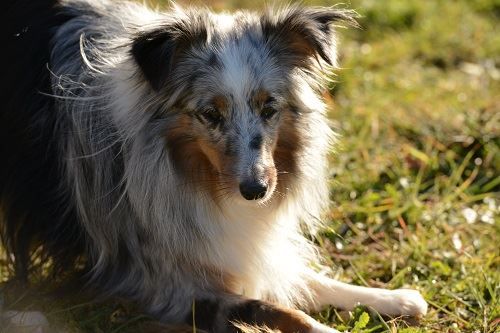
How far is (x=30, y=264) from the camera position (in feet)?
14.4

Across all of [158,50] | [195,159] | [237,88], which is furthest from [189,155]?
[158,50]

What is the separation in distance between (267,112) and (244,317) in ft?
3.05

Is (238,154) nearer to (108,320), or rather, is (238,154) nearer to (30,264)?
(108,320)

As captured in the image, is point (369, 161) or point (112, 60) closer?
A: point (112, 60)

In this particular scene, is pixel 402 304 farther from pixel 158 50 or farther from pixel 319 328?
pixel 158 50

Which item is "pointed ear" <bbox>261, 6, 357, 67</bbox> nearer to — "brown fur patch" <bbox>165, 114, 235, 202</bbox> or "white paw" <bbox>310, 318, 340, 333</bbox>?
"brown fur patch" <bbox>165, 114, 235, 202</bbox>

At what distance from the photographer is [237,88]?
12.2ft

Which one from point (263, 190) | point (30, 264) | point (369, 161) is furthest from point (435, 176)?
point (30, 264)

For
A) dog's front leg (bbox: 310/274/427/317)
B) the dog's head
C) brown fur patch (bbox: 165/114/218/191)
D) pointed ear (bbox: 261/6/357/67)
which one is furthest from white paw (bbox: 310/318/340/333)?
pointed ear (bbox: 261/6/357/67)

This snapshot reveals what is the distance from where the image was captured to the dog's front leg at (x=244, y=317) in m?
3.83

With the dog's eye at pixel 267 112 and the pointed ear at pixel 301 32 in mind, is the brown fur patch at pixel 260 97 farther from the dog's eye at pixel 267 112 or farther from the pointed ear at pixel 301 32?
the pointed ear at pixel 301 32

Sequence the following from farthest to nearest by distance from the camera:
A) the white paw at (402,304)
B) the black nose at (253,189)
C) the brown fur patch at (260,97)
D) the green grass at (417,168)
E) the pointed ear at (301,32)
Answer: the green grass at (417,168) < the white paw at (402,304) < the pointed ear at (301,32) < the brown fur patch at (260,97) < the black nose at (253,189)

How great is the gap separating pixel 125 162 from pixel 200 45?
65cm

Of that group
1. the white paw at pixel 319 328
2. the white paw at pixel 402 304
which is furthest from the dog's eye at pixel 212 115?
the white paw at pixel 402 304
